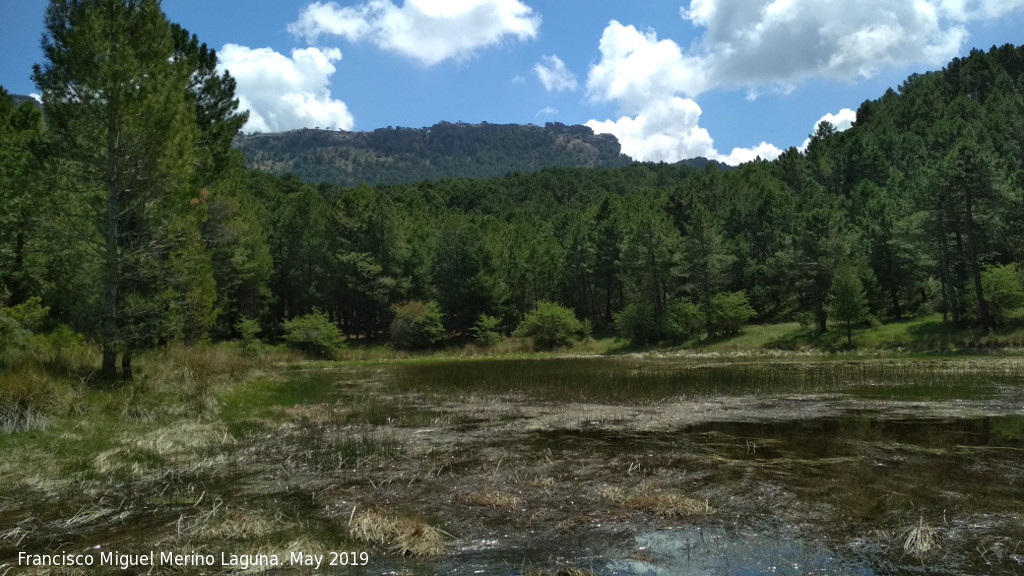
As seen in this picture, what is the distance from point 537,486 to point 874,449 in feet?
22.4

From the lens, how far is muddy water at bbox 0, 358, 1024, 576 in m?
6.78

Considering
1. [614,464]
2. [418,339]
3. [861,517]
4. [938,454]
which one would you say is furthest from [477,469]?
[418,339]

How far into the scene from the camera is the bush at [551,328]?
57.7m

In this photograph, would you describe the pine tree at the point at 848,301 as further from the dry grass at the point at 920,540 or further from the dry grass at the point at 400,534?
the dry grass at the point at 400,534

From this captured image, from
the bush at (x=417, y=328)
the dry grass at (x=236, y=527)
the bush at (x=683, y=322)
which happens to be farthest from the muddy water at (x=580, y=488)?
the bush at (x=417, y=328)

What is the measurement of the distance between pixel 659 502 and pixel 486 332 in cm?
5106

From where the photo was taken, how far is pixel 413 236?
67.8 meters

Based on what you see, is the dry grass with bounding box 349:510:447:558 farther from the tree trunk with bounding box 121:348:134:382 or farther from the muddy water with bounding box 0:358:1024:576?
the tree trunk with bounding box 121:348:134:382

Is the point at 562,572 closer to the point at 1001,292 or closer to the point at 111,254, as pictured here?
Result: the point at 111,254

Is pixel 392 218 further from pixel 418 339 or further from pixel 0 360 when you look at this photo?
pixel 0 360

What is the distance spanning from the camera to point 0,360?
14.5 metres

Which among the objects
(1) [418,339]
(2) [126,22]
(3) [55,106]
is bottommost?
(1) [418,339]

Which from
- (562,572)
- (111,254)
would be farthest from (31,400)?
(562,572)

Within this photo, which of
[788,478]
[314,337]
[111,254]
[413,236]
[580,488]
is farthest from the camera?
[413,236]
